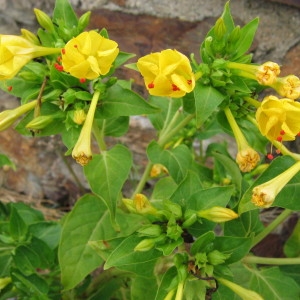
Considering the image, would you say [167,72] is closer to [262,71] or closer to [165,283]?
[262,71]

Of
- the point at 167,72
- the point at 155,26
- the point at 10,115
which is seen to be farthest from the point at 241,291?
the point at 155,26

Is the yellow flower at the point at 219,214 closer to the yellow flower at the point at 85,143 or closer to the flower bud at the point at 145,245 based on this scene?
the flower bud at the point at 145,245

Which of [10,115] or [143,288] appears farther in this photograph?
[143,288]

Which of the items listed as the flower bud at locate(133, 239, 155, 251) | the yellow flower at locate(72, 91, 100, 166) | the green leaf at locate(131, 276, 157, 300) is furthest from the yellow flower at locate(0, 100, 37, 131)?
the green leaf at locate(131, 276, 157, 300)

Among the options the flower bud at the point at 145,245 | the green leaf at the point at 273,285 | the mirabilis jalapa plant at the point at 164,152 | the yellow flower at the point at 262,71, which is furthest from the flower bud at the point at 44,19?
the green leaf at the point at 273,285

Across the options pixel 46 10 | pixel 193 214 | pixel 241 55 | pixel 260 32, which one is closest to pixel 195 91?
pixel 241 55
